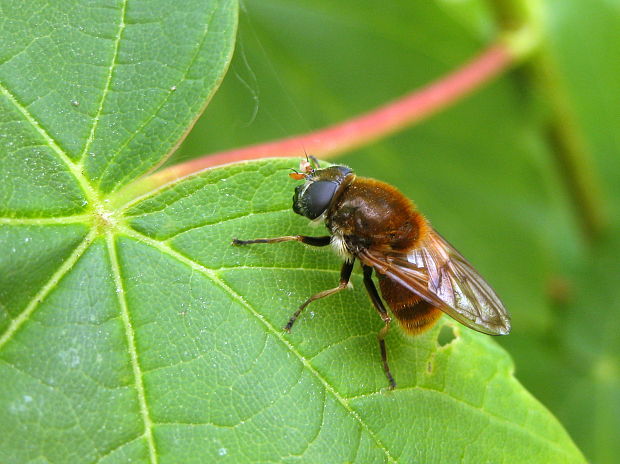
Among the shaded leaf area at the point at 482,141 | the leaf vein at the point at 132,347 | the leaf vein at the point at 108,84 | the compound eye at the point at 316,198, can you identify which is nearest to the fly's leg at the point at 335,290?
the compound eye at the point at 316,198

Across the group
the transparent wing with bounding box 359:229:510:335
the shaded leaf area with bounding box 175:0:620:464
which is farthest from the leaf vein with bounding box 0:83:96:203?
the shaded leaf area with bounding box 175:0:620:464

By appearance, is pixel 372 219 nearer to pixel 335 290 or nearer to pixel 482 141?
pixel 335 290

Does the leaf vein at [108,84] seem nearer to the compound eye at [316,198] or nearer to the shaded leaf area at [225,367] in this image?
the shaded leaf area at [225,367]

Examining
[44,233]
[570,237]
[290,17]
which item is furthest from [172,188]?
[570,237]

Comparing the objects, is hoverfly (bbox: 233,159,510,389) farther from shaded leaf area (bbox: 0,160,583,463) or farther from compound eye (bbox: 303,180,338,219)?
shaded leaf area (bbox: 0,160,583,463)

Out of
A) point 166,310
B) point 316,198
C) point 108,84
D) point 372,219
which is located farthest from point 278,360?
point 108,84

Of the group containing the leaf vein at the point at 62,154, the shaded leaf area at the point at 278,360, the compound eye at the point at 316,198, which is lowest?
the shaded leaf area at the point at 278,360

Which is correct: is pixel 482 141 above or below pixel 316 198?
above

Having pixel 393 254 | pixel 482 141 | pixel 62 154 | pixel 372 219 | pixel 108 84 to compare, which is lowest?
pixel 393 254
